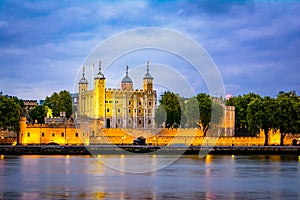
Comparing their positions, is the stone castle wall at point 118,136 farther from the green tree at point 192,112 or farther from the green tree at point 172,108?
the green tree at point 172,108

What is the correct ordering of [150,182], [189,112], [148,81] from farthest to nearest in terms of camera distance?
1. [148,81]
2. [189,112]
3. [150,182]

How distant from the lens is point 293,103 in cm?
8250

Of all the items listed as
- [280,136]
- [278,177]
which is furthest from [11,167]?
[280,136]

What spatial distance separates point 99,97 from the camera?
112250 mm

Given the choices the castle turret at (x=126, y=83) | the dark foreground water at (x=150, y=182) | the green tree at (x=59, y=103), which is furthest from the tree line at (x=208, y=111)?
the dark foreground water at (x=150, y=182)

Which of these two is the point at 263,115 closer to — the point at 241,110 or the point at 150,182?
the point at 241,110

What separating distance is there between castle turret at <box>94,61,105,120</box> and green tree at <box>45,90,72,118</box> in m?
5.97

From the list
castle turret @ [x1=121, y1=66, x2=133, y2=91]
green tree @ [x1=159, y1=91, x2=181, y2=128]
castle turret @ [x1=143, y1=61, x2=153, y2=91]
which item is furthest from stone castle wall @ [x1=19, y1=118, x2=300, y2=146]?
castle turret @ [x1=121, y1=66, x2=133, y2=91]

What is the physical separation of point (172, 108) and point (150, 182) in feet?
207

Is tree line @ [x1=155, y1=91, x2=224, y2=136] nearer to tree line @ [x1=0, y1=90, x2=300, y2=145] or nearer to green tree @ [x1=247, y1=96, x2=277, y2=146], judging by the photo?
tree line @ [x1=0, y1=90, x2=300, y2=145]

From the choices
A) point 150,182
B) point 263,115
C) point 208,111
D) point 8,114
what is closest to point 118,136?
point 208,111

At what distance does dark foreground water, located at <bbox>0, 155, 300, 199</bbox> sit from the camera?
3422 centimetres

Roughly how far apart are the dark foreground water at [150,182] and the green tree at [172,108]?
47.2 metres

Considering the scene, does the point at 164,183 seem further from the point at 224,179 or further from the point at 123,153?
the point at 123,153
